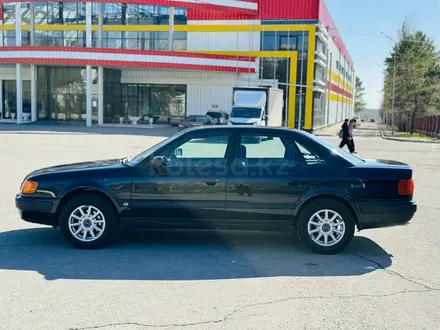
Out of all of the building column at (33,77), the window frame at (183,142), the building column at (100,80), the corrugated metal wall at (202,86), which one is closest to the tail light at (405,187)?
the window frame at (183,142)

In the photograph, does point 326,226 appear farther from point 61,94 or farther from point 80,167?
point 61,94

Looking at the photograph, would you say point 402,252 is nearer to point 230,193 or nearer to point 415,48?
point 230,193

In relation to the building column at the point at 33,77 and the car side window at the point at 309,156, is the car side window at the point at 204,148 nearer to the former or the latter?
the car side window at the point at 309,156

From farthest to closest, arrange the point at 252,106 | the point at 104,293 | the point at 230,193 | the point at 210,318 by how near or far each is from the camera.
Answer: the point at 252,106, the point at 230,193, the point at 104,293, the point at 210,318

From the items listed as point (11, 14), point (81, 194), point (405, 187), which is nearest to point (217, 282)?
point (81, 194)

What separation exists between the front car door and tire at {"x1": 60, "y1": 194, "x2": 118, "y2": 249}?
33 cm

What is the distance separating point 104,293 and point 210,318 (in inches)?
46.0

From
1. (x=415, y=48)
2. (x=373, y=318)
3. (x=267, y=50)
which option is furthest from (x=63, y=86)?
(x=373, y=318)

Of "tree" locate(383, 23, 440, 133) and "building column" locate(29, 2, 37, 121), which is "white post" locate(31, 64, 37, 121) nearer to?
"building column" locate(29, 2, 37, 121)

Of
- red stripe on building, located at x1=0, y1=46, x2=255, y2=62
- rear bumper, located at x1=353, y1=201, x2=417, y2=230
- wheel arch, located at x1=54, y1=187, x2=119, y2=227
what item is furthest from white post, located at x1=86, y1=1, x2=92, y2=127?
rear bumper, located at x1=353, y1=201, x2=417, y2=230

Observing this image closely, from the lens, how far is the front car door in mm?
5914

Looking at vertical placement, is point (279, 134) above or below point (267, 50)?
below

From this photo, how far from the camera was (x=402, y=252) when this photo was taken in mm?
6270

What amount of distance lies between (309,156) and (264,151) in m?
0.57
